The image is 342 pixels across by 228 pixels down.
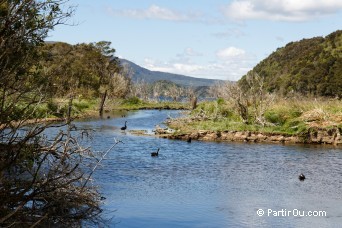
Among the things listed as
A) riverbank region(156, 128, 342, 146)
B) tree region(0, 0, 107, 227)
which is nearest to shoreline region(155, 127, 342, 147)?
riverbank region(156, 128, 342, 146)

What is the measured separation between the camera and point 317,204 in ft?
72.1

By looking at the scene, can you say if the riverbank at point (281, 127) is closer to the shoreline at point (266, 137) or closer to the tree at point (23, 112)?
the shoreline at point (266, 137)

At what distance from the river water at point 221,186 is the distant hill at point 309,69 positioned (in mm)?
55765

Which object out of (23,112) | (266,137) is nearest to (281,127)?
(266,137)

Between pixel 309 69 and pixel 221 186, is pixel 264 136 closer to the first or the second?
pixel 221 186

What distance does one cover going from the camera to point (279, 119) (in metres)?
50.0

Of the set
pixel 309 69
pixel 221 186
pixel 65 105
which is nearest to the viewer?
pixel 65 105

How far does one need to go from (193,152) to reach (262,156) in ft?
17.5

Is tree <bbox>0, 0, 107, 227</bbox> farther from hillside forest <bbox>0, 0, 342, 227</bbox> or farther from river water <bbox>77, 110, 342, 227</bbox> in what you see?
river water <bbox>77, 110, 342, 227</bbox>

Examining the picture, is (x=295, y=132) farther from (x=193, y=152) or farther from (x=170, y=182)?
(x=170, y=182)

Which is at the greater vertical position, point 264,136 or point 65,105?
point 65,105

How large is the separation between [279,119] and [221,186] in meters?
25.9

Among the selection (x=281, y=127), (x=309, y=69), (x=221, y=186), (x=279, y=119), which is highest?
(x=309, y=69)

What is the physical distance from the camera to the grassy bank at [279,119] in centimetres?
4616
